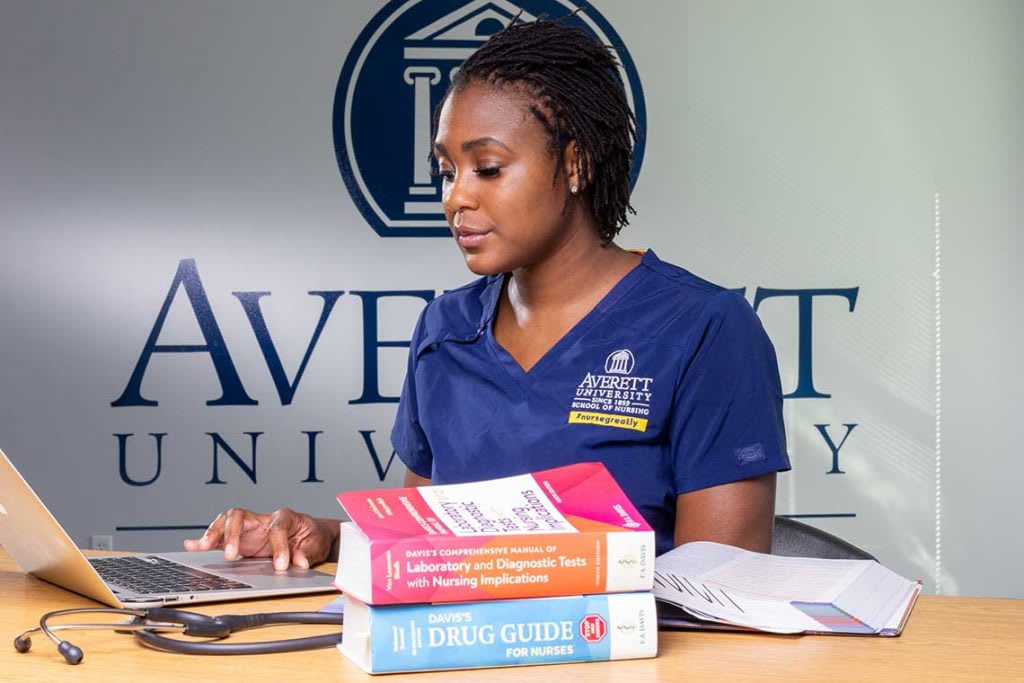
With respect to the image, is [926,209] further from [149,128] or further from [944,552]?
[149,128]

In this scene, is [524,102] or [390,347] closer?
[524,102]

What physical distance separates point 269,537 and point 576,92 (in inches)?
29.0

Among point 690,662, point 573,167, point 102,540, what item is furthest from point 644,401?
point 102,540

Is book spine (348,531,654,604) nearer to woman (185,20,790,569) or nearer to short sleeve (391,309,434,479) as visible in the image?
woman (185,20,790,569)

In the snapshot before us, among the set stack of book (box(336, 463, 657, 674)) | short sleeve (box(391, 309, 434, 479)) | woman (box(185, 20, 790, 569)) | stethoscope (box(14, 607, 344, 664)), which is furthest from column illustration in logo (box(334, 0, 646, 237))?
stack of book (box(336, 463, 657, 674))

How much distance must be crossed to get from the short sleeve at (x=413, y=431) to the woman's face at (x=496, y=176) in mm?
281

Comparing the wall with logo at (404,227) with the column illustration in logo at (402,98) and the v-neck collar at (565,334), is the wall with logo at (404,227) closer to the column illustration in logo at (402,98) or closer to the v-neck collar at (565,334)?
the column illustration in logo at (402,98)

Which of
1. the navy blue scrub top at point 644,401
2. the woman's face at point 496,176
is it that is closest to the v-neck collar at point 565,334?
the navy blue scrub top at point 644,401

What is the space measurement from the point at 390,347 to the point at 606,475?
2.56 metres

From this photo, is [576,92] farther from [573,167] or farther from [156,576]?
[156,576]

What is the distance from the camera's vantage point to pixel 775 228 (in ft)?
12.0

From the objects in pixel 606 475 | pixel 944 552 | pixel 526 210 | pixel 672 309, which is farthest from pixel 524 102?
pixel 944 552

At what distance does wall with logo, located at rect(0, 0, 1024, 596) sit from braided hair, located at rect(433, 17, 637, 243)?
1833 mm

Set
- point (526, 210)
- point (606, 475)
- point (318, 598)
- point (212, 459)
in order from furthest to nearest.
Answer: point (212, 459) < point (526, 210) < point (318, 598) < point (606, 475)
